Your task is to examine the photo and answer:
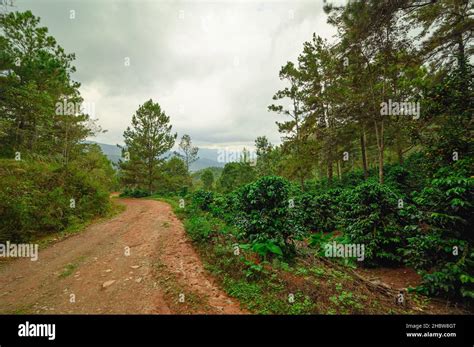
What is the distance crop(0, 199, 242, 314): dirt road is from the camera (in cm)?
357

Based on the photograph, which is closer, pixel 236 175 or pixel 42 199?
pixel 42 199

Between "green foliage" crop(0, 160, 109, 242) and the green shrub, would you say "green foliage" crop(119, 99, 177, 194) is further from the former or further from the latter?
the green shrub

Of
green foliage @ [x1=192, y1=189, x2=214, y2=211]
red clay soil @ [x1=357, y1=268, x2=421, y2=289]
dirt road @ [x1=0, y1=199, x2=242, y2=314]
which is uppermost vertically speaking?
green foliage @ [x1=192, y1=189, x2=214, y2=211]

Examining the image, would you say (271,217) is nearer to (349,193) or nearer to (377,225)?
(377,225)

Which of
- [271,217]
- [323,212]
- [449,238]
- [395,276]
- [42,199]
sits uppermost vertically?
[42,199]

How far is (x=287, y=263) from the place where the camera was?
505 centimetres

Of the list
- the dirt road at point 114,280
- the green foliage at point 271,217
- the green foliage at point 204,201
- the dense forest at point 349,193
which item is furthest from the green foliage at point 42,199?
the green foliage at point 271,217

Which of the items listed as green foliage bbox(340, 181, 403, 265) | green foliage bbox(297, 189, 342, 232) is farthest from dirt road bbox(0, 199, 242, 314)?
green foliage bbox(297, 189, 342, 232)

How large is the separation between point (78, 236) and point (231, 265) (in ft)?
26.5

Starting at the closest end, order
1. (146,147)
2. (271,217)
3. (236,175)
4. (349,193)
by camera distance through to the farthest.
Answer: (271,217) < (349,193) < (146,147) < (236,175)

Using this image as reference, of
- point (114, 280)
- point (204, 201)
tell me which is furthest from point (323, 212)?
point (114, 280)

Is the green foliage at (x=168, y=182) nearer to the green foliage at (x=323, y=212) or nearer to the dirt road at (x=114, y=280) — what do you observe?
the green foliage at (x=323, y=212)

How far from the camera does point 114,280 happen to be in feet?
14.9
